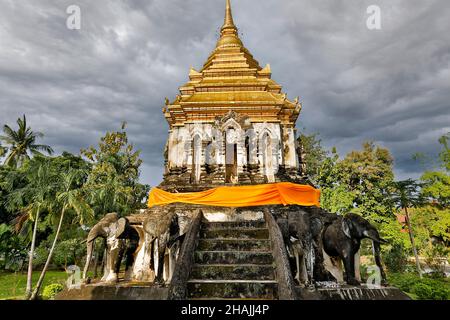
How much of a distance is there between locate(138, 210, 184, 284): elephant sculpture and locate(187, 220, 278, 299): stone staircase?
843 mm

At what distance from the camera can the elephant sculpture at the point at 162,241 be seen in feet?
26.4

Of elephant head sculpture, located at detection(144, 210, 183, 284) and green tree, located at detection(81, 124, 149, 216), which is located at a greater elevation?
green tree, located at detection(81, 124, 149, 216)

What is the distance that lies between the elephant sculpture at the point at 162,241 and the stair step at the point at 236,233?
95 cm

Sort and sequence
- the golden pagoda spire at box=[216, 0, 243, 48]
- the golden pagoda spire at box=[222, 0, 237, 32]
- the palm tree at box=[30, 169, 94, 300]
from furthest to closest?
the golden pagoda spire at box=[222, 0, 237, 32], the golden pagoda spire at box=[216, 0, 243, 48], the palm tree at box=[30, 169, 94, 300]

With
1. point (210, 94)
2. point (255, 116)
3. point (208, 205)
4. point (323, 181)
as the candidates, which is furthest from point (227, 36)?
point (323, 181)

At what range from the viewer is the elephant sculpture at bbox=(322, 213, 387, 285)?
824 cm

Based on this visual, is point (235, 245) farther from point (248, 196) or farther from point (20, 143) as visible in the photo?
point (20, 143)

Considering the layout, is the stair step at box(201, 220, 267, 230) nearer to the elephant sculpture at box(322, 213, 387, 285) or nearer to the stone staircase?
the stone staircase

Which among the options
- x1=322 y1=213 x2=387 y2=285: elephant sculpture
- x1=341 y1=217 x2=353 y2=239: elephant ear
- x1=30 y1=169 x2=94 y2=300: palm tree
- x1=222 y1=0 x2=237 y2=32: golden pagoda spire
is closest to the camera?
x1=322 y1=213 x2=387 y2=285: elephant sculpture

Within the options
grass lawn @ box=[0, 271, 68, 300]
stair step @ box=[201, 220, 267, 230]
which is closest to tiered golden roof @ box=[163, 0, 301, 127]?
stair step @ box=[201, 220, 267, 230]

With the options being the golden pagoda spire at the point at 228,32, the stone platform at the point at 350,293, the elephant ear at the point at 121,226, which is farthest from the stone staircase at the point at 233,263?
the golden pagoda spire at the point at 228,32

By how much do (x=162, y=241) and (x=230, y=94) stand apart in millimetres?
9779

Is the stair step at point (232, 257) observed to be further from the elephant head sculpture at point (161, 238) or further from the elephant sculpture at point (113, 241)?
the elephant sculpture at point (113, 241)
